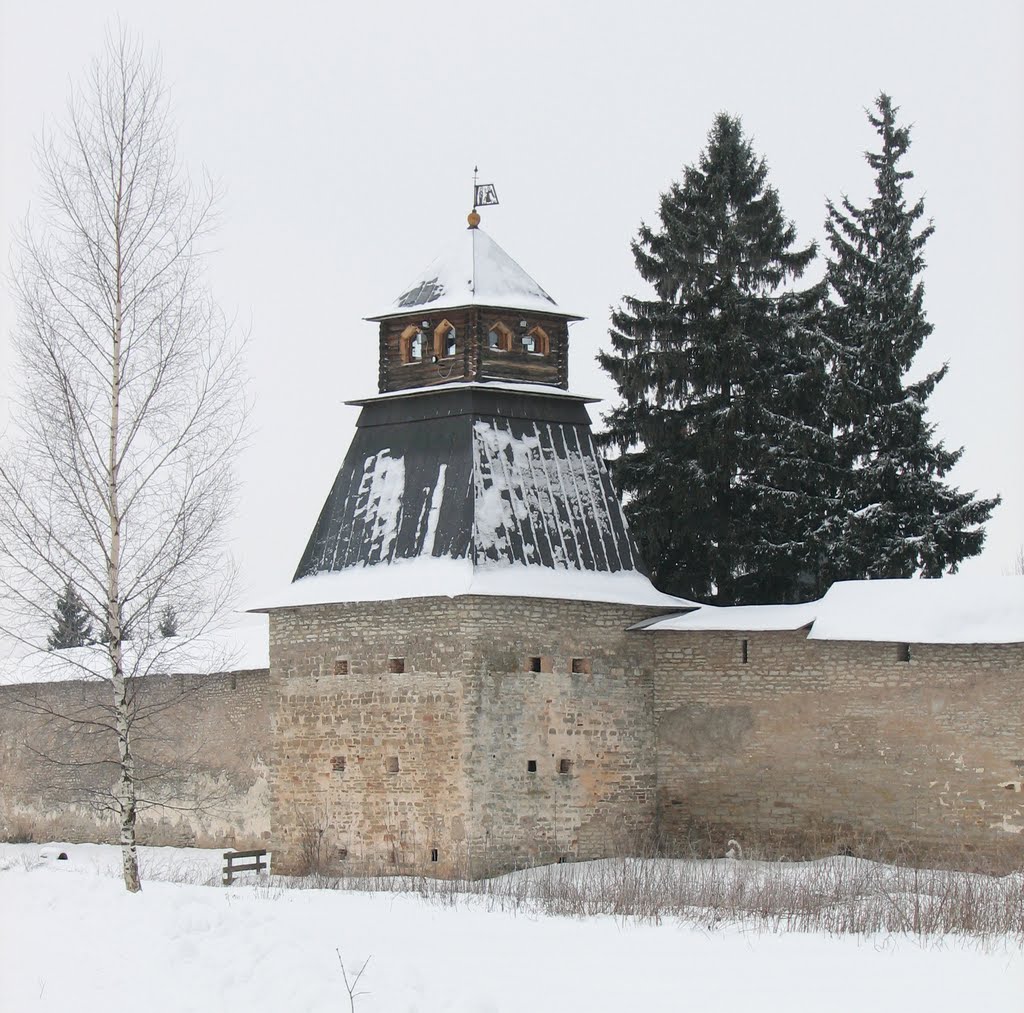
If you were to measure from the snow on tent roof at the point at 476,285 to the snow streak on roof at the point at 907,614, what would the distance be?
4671mm

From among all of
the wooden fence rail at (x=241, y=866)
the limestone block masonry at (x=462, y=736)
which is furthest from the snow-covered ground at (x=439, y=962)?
the wooden fence rail at (x=241, y=866)

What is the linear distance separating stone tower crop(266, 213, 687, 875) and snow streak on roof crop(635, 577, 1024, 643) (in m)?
1.63

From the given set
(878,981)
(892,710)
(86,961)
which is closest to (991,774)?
(892,710)

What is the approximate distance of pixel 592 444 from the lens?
22.9m

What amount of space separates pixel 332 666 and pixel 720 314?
7.83m

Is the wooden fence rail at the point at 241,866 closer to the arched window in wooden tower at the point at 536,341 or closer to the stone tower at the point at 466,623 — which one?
the stone tower at the point at 466,623

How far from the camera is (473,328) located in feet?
72.9

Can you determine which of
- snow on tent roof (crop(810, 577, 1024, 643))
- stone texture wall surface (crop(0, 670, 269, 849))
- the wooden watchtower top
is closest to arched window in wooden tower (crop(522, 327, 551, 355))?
the wooden watchtower top

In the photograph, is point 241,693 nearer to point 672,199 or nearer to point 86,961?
point 672,199

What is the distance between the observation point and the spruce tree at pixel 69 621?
1725 cm

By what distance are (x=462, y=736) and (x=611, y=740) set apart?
6.41 feet

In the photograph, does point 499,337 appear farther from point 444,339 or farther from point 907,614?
point 907,614

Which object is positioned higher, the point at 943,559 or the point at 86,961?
the point at 943,559

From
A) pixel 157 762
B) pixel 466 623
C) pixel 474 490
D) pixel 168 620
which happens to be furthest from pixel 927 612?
pixel 157 762
